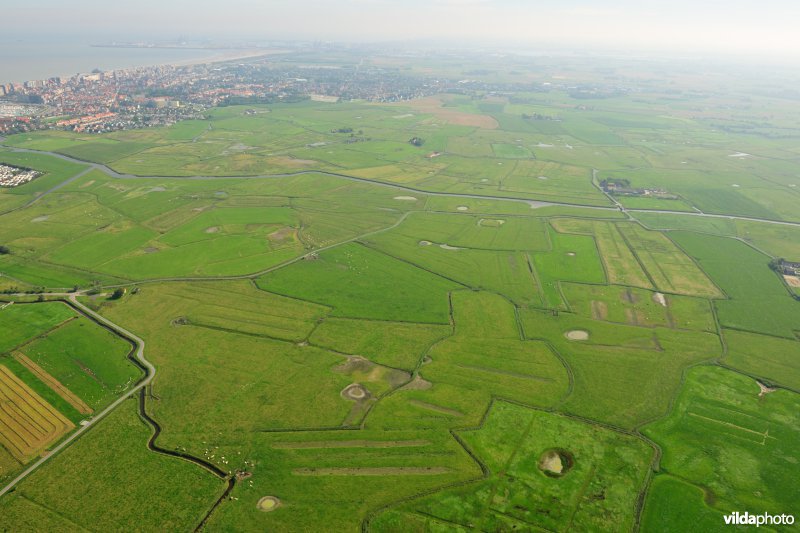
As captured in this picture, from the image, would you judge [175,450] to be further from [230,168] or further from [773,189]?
[773,189]

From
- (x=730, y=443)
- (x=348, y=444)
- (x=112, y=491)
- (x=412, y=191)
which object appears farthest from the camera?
(x=412, y=191)

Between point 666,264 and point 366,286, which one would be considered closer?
point 366,286

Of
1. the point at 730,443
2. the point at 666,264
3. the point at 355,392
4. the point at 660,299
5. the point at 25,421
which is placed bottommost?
the point at 25,421

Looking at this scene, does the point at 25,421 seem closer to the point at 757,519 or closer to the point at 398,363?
the point at 398,363

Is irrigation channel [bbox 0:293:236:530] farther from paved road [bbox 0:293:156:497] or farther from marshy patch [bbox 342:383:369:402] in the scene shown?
marshy patch [bbox 342:383:369:402]

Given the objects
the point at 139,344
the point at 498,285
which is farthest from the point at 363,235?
the point at 139,344

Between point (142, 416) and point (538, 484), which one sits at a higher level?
point (538, 484)

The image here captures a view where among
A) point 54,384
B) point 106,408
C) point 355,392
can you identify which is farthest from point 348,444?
point 54,384
